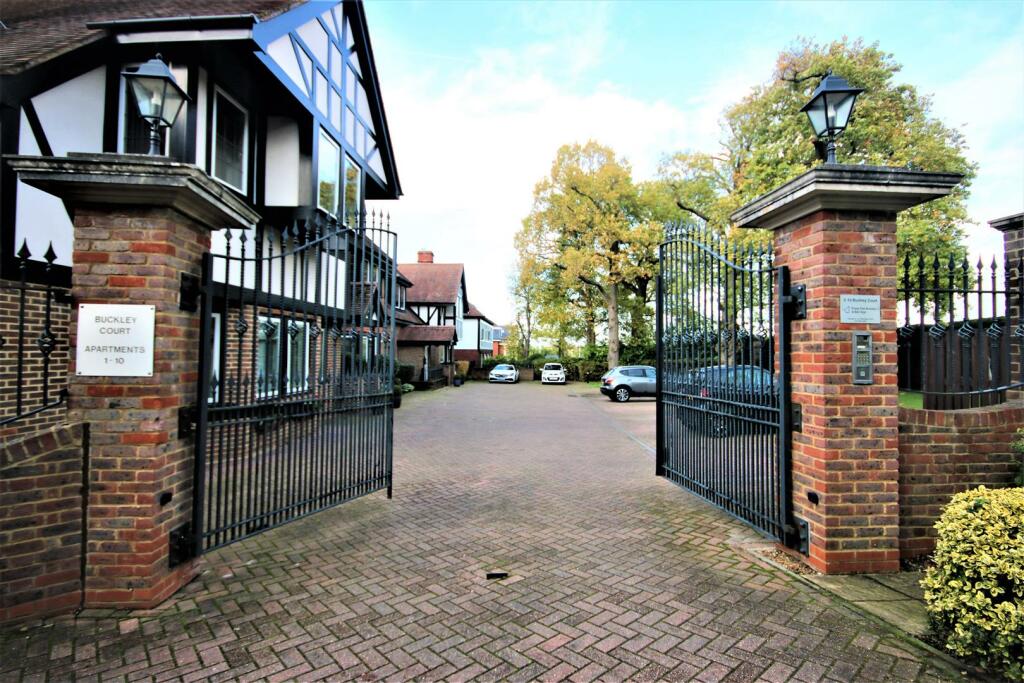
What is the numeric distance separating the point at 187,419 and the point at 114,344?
26.8 inches

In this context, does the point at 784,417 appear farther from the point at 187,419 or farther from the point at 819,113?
the point at 187,419

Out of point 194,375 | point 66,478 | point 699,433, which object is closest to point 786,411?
point 699,433

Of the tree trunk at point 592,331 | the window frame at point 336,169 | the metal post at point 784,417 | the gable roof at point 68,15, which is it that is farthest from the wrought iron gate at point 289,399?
the tree trunk at point 592,331

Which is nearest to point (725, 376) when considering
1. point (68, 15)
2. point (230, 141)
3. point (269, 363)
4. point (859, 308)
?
point (859, 308)

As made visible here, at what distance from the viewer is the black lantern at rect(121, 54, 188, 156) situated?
3.37 metres

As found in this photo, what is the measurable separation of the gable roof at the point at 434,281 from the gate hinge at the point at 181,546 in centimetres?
3100

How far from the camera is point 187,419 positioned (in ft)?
11.6

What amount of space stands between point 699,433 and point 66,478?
17.3ft

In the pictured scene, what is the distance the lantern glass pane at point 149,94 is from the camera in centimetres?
338

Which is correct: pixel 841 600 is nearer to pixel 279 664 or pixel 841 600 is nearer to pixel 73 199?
pixel 279 664

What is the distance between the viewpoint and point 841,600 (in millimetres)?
3311

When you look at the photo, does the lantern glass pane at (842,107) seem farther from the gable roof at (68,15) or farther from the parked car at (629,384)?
the parked car at (629,384)

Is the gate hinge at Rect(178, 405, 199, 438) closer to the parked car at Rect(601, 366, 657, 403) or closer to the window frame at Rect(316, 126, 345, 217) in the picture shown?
the window frame at Rect(316, 126, 345, 217)

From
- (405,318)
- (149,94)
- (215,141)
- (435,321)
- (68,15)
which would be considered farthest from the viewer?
(435,321)
